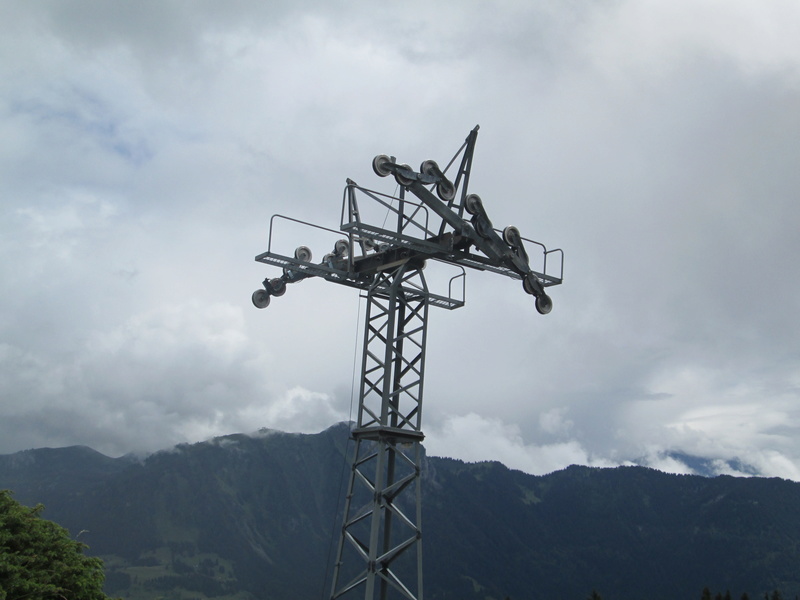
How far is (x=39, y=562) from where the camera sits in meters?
33.6

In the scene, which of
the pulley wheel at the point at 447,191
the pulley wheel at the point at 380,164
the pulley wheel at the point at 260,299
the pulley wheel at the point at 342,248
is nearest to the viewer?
the pulley wheel at the point at 380,164

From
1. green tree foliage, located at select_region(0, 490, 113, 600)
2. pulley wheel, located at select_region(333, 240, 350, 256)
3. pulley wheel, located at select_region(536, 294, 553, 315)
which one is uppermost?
pulley wheel, located at select_region(333, 240, 350, 256)

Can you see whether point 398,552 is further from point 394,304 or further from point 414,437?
point 394,304

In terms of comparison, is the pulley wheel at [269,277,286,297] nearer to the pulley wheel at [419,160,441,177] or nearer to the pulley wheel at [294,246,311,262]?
the pulley wheel at [294,246,311,262]

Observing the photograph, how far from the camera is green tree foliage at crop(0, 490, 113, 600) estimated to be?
30578mm

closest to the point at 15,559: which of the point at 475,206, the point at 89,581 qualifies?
the point at 89,581

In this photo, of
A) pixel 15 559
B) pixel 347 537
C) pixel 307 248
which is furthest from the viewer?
pixel 15 559

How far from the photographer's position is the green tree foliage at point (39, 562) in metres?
30.6

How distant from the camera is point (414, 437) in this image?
78.4 ft

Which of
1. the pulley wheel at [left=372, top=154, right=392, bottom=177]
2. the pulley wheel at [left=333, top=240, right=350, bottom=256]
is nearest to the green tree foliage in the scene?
the pulley wheel at [left=333, top=240, right=350, bottom=256]

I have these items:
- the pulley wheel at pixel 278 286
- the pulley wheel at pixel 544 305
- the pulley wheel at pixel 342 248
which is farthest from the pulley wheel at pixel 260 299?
the pulley wheel at pixel 544 305

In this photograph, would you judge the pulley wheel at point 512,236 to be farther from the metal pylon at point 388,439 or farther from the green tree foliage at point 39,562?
the green tree foliage at point 39,562

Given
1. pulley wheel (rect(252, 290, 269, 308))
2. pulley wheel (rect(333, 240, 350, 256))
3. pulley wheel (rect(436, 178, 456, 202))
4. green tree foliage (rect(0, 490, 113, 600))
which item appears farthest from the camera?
green tree foliage (rect(0, 490, 113, 600))

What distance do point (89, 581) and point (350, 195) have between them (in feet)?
72.2
